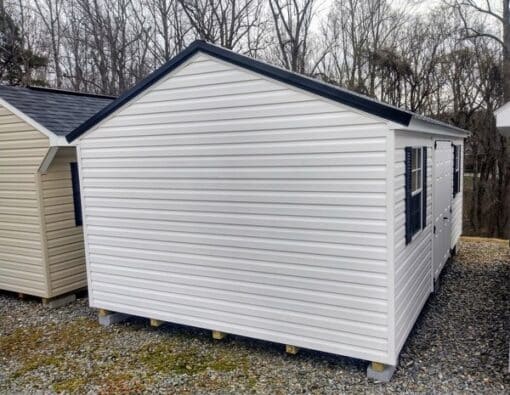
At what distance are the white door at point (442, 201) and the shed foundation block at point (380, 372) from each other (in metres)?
2.29

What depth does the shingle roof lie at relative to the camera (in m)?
6.40

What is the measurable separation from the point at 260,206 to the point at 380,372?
1.91 metres

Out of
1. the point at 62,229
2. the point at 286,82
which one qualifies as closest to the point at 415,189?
the point at 286,82

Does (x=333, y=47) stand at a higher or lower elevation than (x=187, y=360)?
higher

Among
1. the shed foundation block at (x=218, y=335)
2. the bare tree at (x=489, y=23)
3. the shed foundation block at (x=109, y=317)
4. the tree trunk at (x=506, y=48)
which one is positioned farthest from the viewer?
the bare tree at (x=489, y=23)

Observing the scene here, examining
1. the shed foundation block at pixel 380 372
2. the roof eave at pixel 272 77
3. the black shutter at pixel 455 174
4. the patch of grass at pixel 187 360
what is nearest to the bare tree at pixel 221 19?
the black shutter at pixel 455 174

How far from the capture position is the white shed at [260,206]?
3.94 m

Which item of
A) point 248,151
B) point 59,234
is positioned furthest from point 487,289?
point 59,234

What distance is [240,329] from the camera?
4.70 metres

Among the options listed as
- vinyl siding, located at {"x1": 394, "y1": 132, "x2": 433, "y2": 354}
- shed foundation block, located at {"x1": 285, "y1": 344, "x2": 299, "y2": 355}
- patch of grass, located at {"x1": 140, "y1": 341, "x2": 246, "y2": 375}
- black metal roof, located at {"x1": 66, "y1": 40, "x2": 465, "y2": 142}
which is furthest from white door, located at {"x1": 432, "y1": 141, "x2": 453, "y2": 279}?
patch of grass, located at {"x1": 140, "y1": 341, "x2": 246, "y2": 375}

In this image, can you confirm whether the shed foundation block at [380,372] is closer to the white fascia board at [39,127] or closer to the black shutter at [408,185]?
the black shutter at [408,185]

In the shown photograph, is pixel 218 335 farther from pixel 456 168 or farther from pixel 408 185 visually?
pixel 456 168

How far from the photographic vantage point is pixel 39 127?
6172mm

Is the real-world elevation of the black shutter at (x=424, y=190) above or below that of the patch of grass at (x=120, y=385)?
above
